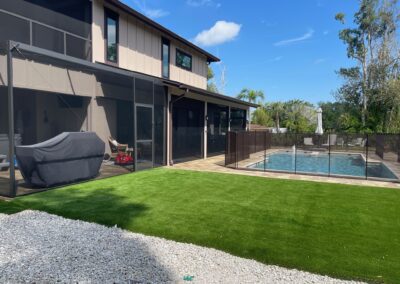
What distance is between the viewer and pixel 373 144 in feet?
43.8

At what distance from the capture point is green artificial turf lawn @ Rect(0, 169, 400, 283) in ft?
12.0

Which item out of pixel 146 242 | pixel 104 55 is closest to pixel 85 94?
pixel 104 55

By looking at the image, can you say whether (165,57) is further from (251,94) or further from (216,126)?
(251,94)

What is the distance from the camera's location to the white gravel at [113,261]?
3.05 metres

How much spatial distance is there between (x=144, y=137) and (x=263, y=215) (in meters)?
6.22

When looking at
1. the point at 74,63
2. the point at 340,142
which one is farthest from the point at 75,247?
the point at 340,142

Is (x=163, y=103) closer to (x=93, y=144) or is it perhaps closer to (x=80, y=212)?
(x=93, y=144)

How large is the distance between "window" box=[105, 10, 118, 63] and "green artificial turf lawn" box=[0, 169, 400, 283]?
5.60m

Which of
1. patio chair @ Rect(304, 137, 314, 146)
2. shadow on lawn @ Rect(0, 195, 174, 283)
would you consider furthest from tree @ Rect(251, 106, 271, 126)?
shadow on lawn @ Rect(0, 195, 174, 283)

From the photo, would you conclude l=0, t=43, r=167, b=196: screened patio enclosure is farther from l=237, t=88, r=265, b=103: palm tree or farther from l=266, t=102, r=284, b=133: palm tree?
l=266, t=102, r=284, b=133: palm tree

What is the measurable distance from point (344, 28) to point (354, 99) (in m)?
6.73

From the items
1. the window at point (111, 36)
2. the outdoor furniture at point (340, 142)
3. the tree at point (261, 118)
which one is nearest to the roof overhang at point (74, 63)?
the window at point (111, 36)

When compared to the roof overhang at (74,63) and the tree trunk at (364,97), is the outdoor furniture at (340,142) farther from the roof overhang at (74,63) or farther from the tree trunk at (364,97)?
the tree trunk at (364,97)

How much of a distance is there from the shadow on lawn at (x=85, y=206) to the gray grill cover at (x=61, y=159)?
470 mm
